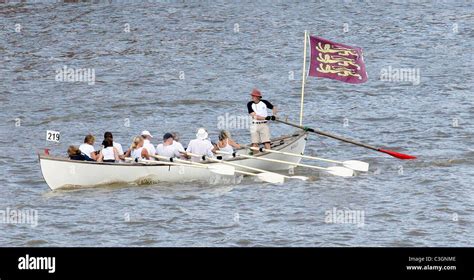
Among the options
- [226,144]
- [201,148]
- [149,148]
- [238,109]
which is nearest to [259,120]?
[226,144]

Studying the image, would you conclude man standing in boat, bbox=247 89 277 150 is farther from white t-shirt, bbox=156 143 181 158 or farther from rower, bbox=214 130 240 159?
white t-shirt, bbox=156 143 181 158

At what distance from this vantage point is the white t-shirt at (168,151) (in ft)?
124

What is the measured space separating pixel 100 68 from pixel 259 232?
3399 cm

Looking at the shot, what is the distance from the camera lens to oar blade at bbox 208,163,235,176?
3681 centimetres

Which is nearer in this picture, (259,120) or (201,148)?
(201,148)

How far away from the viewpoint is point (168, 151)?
3772 centimetres

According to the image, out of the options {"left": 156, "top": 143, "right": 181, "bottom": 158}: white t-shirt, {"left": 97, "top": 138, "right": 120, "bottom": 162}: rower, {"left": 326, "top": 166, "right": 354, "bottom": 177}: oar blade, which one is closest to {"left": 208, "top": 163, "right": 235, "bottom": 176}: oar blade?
{"left": 156, "top": 143, "right": 181, "bottom": 158}: white t-shirt

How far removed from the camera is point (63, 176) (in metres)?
36.3

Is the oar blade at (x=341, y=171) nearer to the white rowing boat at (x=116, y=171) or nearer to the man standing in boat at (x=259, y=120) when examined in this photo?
the white rowing boat at (x=116, y=171)

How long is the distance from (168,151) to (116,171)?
2167 mm

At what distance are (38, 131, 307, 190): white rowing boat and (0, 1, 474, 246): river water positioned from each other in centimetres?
43

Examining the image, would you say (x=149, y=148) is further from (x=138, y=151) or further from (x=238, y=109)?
(x=238, y=109)

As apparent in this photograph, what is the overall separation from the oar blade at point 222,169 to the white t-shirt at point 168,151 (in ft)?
4.91
